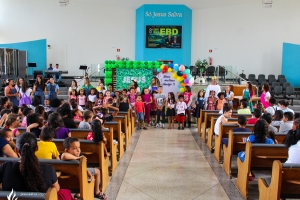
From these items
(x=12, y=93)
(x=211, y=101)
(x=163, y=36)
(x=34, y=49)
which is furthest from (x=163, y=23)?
(x=12, y=93)

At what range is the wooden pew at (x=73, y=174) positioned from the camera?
363cm

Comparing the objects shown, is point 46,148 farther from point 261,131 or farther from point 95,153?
point 261,131

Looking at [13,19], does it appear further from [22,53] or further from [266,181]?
[266,181]

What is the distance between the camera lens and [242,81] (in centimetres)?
1588

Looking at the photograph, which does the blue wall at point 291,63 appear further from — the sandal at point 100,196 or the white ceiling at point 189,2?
the sandal at point 100,196

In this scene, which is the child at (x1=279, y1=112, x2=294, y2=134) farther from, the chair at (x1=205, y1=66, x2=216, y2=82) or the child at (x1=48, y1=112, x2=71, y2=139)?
the chair at (x1=205, y1=66, x2=216, y2=82)

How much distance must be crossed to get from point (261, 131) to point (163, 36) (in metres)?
14.5

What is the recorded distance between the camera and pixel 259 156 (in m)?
4.62

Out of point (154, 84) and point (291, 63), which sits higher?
point (291, 63)

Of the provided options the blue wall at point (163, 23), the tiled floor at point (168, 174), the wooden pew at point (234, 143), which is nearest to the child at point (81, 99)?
the tiled floor at point (168, 174)

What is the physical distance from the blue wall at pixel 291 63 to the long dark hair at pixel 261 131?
43.1ft

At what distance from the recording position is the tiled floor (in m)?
4.86

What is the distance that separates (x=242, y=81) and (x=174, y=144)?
29.0 ft

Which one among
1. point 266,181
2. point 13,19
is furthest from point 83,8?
point 266,181
